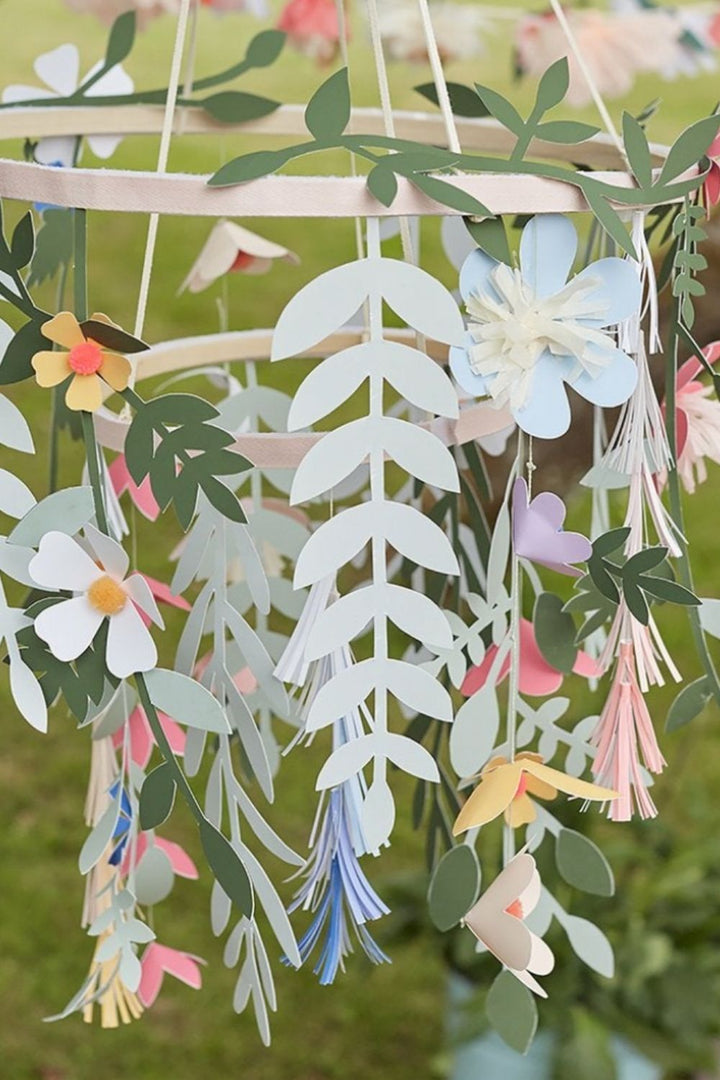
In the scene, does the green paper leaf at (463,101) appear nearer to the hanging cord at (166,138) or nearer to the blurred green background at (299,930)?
the blurred green background at (299,930)

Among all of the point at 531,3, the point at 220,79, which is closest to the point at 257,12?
the point at 220,79

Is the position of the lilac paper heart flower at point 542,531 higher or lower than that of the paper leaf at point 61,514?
lower

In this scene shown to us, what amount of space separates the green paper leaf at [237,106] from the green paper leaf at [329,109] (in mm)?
477

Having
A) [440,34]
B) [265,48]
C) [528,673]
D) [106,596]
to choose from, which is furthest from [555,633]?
[440,34]

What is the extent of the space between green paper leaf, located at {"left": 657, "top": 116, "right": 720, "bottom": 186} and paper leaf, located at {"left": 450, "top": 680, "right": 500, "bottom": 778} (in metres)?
0.28

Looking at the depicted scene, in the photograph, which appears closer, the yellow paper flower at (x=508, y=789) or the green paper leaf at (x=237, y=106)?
the yellow paper flower at (x=508, y=789)

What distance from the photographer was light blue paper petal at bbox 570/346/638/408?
0.60 meters

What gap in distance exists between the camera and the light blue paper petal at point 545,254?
599 millimetres

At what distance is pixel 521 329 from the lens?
0.59m

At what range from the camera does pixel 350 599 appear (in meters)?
0.59

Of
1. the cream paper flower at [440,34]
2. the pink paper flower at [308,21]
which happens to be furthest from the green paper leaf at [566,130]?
the cream paper flower at [440,34]

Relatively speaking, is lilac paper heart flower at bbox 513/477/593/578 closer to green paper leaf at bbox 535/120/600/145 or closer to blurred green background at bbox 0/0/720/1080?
green paper leaf at bbox 535/120/600/145

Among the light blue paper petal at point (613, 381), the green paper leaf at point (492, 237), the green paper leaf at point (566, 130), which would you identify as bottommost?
the light blue paper petal at point (613, 381)

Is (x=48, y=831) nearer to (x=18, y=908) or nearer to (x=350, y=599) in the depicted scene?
(x=18, y=908)
